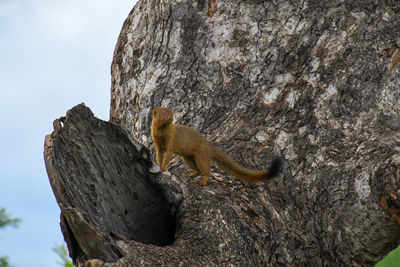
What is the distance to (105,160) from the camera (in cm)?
364

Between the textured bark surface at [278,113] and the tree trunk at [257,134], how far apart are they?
10 mm

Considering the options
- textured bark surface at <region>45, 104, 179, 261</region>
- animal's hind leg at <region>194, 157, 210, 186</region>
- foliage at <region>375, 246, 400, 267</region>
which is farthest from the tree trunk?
foliage at <region>375, 246, 400, 267</region>

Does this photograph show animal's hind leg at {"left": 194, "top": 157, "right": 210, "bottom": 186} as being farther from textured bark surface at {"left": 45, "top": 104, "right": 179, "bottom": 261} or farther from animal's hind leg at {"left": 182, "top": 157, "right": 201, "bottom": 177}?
textured bark surface at {"left": 45, "top": 104, "right": 179, "bottom": 261}

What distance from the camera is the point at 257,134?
445 centimetres

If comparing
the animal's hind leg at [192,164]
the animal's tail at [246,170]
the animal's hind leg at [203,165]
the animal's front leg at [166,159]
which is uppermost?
the animal's front leg at [166,159]

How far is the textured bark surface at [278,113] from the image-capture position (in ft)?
12.0

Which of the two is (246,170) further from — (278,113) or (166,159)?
(166,159)

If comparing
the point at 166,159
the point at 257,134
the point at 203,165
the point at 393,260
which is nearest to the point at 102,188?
the point at 203,165

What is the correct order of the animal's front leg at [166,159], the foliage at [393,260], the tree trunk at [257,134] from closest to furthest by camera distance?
the tree trunk at [257,134] < the animal's front leg at [166,159] < the foliage at [393,260]

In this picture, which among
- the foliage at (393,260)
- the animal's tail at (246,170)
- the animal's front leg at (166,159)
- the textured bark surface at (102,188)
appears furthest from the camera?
the foliage at (393,260)

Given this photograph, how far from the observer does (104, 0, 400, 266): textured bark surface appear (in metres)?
3.66

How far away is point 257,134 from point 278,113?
0.28 metres

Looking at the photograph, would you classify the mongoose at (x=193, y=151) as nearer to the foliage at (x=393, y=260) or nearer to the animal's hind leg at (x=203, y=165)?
the animal's hind leg at (x=203, y=165)

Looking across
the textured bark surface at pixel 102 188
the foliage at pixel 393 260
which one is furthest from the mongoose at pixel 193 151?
the foliage at pixel 393 260
